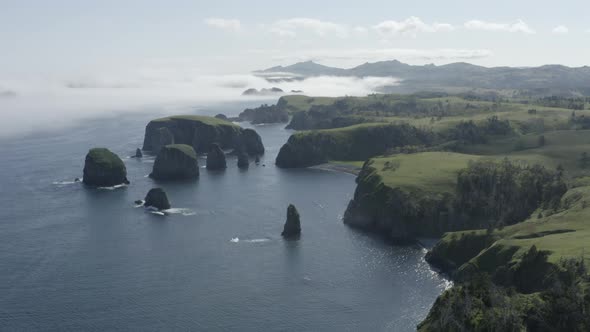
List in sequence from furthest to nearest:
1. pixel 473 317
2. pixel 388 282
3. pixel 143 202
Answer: pixel 143 202, pixel 388 282, pixel 473 317

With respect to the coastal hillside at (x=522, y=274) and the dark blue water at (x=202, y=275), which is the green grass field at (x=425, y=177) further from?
the coastal hillside at (x=522, y=274)

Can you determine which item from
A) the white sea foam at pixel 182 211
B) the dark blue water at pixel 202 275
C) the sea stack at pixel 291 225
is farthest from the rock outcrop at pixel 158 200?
the sea stack at pixel 291 225

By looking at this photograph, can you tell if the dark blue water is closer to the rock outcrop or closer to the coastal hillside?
the rock outcrop

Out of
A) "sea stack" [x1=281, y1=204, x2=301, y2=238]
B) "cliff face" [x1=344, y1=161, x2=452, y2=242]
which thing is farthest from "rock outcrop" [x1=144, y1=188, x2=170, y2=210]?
"cliff face" [x1=344, y1=161, x2=452, y2=242]

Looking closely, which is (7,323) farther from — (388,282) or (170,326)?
(388,282)

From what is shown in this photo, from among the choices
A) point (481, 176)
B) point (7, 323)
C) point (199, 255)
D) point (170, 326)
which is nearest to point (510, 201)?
point (481, 176)

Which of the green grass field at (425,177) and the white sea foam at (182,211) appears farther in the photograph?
the white sea foam at (182,211)
